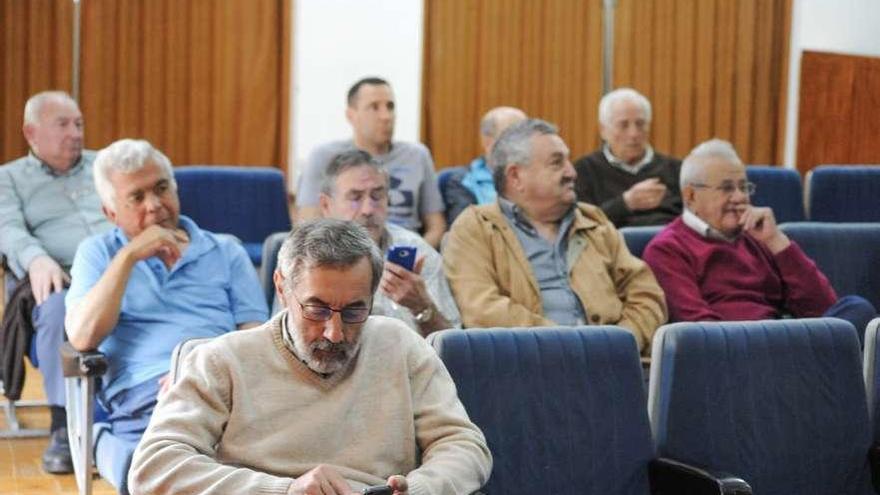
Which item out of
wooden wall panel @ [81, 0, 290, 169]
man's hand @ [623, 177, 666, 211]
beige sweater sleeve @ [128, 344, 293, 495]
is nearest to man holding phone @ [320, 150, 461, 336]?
beige sweater sleeve @ [128, 344, 293, 495]

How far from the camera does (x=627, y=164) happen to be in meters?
5.91

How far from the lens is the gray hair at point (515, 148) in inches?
167

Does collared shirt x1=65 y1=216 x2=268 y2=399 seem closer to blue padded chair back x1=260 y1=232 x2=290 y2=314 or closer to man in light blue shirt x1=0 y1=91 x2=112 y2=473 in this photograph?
blue padded chair back x1=260 y1=232 x2=290 y2=314

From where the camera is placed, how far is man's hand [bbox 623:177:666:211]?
5.61 metres

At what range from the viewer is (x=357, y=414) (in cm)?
265

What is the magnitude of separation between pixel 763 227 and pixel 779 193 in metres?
1.74

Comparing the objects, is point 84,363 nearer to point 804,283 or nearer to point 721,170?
point 721,170

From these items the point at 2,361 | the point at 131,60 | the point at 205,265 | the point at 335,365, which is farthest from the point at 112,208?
the point at 131,60

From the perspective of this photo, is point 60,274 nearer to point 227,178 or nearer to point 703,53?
point 227,178

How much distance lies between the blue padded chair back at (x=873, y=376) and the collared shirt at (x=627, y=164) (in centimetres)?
255

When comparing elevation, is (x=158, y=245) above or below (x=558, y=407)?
above

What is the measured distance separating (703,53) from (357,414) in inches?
224

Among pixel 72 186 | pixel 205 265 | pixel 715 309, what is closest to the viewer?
pixel 205 265

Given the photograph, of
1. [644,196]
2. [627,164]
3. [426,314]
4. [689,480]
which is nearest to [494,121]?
[627,164]
